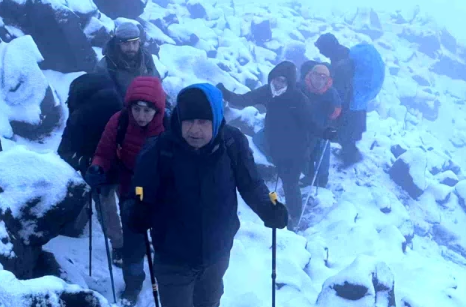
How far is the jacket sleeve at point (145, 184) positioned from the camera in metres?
3.43

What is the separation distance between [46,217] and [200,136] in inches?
94.5

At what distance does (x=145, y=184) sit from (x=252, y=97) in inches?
226

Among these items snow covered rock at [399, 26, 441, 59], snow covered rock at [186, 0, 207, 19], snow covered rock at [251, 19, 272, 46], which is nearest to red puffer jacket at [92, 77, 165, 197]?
snow covered rock at [186, 0, 207, 19]

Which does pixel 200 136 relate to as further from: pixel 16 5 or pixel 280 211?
pixel 16 5

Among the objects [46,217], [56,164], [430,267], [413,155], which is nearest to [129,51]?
[56,164]

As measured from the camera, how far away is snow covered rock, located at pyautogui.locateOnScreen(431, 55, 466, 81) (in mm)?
47375

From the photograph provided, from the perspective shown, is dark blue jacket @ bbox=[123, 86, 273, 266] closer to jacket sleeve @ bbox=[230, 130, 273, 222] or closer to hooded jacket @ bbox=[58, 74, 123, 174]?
jacket sleeve @ bbox=[230, 130, 273, 222]

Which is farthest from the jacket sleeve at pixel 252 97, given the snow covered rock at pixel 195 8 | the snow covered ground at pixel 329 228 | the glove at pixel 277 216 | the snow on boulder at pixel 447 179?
the snow covered rock at pixel 195 8

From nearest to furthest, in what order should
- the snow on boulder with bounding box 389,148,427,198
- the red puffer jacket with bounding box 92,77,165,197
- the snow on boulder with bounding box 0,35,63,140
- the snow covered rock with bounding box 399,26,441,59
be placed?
the red puffer jacket with bounding box 92,77,165,197, the snow on boulder with bounding box 0,35,63,140, the snow on boulder with bounding box 389,148,427,198, the snow covered rock with bounding box 399,26,441,59

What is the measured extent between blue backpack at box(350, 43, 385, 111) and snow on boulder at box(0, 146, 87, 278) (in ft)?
25.0

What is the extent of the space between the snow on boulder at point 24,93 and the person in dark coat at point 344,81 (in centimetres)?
663

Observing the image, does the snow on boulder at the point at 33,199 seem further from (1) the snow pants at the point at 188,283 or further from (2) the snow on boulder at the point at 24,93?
(2) the snow on boulder at the point at 24,93

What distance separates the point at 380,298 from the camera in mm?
7129

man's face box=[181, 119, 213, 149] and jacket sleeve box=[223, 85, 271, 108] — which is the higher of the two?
man's face box=[181, 119, 213, 149]
